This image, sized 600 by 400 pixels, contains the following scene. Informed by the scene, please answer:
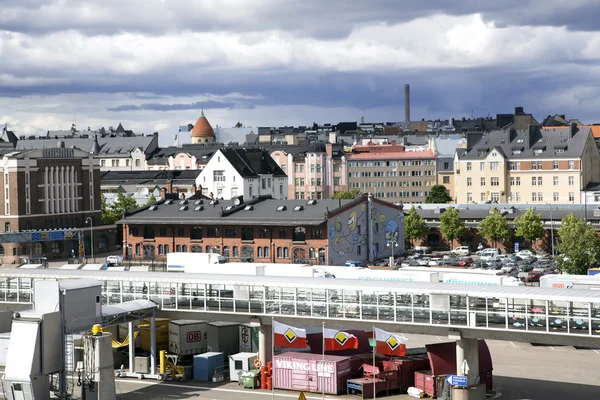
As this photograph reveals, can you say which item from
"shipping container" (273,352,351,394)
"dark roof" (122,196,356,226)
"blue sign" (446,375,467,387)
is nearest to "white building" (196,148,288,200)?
"dark roof" (122,196,356,226)

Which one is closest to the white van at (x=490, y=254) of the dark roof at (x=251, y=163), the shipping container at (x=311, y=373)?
the dark roof at (x=251, y=163)

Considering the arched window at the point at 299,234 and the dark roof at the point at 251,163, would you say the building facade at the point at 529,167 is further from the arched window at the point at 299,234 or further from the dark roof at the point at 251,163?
the arched window at the point at 299,234

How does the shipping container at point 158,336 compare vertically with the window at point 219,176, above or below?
below

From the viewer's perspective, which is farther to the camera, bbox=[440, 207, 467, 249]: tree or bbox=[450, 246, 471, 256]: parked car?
bbox=[440, 207, 467, 249]: tree

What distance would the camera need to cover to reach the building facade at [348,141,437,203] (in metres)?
173

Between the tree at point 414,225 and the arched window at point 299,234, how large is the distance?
23.5 m

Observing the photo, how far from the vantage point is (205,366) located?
5272 centimetres

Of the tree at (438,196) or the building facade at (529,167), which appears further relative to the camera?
the tree at (438,196)

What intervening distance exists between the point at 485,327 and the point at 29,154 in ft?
259

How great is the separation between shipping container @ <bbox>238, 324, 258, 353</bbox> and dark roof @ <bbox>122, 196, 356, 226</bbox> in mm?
40165

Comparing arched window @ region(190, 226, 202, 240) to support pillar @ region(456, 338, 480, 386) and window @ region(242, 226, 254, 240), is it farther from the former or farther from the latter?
support pillar @ region(456, 338, 480, 386)

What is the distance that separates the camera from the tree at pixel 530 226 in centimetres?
11150

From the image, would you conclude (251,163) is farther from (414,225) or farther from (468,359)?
(468,359)

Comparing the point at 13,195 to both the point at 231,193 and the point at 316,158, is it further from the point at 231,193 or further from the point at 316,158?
the point at 316,158
